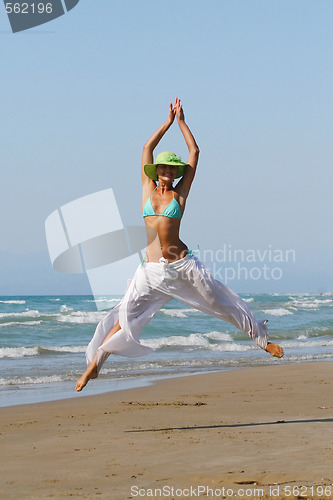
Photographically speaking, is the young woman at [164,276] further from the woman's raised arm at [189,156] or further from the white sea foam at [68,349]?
the white sea foam at [68,349]

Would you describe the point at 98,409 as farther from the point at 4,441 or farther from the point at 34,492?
the point at 34,492

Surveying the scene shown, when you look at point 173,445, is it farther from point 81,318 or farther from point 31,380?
point 81,318

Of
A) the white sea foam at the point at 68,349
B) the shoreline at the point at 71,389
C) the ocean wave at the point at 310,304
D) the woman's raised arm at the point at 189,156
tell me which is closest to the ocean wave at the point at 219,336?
the white sea foam at the point at 68,349

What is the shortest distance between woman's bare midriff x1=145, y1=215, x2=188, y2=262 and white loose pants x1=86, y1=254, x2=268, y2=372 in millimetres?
100

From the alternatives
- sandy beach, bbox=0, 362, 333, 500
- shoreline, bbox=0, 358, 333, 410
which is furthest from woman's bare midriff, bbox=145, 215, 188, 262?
shoreline, bbox=0, 358, 333, 410

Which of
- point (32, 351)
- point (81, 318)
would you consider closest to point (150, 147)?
point (32, 351)

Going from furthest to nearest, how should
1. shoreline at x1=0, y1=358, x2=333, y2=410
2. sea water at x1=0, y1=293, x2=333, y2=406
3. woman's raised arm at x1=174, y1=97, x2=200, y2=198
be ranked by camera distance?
sea water at x1=0, y1=293, x2=333, y2=406 < shoreline at x1=0, y1=358, x2=333, y2=410 < woman's raised arm at x1=174, y1=97, x2=200, y2=198

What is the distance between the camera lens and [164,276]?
696cm

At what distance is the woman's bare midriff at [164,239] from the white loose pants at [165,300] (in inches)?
3.9

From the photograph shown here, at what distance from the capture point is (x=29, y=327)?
30.6 meters

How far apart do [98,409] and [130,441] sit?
105 inches

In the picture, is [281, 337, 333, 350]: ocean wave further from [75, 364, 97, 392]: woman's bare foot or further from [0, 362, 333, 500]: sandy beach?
[75, 364, 97, 392]: woman's bare foot

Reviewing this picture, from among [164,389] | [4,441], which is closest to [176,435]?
[4,441]

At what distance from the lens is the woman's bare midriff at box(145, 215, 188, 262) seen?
7027 mm
